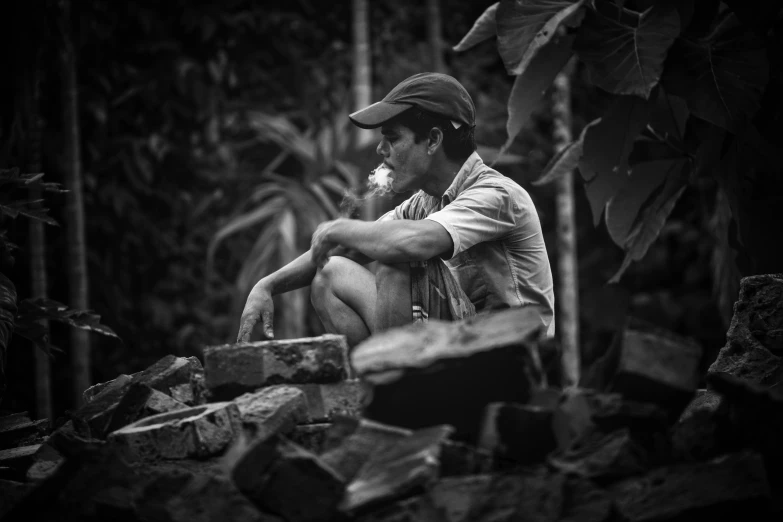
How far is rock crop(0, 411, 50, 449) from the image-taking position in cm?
323

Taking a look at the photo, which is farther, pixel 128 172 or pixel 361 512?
pixel 128 172

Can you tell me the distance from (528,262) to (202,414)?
124 cm

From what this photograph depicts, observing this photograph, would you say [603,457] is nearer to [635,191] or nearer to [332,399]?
[332,399]

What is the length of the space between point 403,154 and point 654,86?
102cm

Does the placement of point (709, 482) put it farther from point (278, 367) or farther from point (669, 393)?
point (278, 367)

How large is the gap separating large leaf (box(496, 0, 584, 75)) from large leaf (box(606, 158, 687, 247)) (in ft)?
2.26

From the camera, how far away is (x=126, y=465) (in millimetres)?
2342

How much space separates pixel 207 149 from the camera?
761 cm

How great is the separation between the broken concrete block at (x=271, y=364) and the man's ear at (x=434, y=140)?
0.83m

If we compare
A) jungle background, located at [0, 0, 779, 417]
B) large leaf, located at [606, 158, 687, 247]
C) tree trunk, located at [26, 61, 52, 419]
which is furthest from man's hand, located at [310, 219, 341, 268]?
jungle background, located at [0, 0, 779, 417]

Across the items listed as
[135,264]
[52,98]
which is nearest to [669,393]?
[52,98]

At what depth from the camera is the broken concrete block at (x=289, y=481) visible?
207 centimetres

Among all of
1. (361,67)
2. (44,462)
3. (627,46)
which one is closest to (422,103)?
(627,46)

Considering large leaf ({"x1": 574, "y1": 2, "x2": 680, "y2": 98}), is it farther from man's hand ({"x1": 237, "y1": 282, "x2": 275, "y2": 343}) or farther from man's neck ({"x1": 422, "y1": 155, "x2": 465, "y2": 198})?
man's hand ({"x1": 237, "y1": 282, "x2": 275, "y2": 343})
